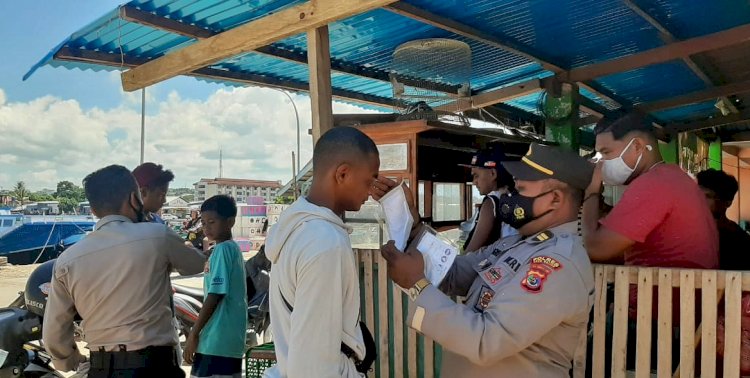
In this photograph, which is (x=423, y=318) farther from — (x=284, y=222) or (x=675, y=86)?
(x=675, y=86)

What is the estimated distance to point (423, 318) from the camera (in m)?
1.70

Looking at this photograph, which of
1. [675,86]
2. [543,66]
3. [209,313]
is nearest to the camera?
[209,313]

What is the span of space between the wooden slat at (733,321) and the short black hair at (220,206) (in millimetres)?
2808

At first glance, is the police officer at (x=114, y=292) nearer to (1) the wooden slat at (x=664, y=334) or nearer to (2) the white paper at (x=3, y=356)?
(2) the white paper at (x=3, y=356)

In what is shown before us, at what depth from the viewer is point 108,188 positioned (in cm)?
286

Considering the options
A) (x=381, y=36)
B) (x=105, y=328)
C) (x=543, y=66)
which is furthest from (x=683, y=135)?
(x=105, y=328)

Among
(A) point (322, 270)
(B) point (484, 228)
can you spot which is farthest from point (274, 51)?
(A) point (322, 270)

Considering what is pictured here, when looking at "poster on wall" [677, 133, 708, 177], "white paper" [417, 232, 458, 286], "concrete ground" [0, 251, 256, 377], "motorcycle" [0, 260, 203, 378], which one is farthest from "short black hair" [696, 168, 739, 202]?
"concrete ground" [0, 251, 256, 377]

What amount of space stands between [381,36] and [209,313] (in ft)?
8.31

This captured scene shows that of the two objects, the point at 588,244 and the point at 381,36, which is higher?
the point at 381,36

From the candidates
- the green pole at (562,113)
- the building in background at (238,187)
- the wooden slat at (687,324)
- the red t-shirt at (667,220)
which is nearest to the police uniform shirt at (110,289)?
the red t-shirt at (667,220)

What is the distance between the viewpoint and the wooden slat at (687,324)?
2.28 metres

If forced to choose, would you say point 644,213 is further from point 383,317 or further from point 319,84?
point 319,84

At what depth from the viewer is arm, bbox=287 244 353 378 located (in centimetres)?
151
